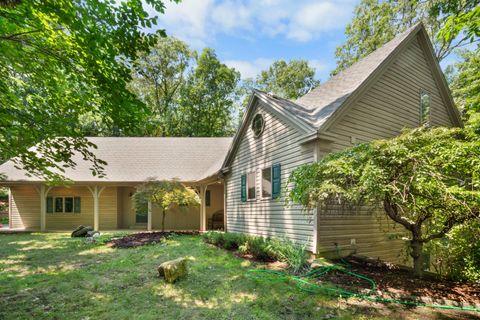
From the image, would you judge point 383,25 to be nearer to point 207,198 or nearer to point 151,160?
point 207,198

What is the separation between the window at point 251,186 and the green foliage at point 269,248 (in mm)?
1654

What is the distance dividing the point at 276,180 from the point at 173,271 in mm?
4336

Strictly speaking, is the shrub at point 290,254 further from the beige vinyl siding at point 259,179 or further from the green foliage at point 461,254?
the green foliage at point 461,254

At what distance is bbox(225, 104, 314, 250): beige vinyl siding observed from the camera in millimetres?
7965

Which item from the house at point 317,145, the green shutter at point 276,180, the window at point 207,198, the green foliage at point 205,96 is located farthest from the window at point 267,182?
the green foliage at point 205,96

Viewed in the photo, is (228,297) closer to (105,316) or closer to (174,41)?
(105,316)

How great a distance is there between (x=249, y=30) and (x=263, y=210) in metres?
12.0

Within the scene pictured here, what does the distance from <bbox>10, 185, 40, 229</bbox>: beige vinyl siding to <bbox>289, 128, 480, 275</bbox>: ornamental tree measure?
17.4 meters

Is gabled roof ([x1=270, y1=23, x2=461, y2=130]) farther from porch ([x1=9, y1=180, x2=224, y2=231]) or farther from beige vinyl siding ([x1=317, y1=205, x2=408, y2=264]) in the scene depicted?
porch ([x1=9, y1=180, x2=224, y2=231])

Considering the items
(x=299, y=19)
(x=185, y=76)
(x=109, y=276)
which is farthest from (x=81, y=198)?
(x=185, y=76)

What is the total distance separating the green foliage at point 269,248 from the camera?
6.66 metres

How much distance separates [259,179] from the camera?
404 inches

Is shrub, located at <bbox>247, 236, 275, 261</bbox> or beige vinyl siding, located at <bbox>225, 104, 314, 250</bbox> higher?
beige vinyl siding, located at <bbox>225, 104, 314, 250</bbox>

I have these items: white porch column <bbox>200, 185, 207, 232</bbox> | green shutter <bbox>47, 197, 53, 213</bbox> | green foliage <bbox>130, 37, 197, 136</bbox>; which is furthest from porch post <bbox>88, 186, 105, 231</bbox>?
green foliage <bbox>130, 37, 197, 136</bbox>
